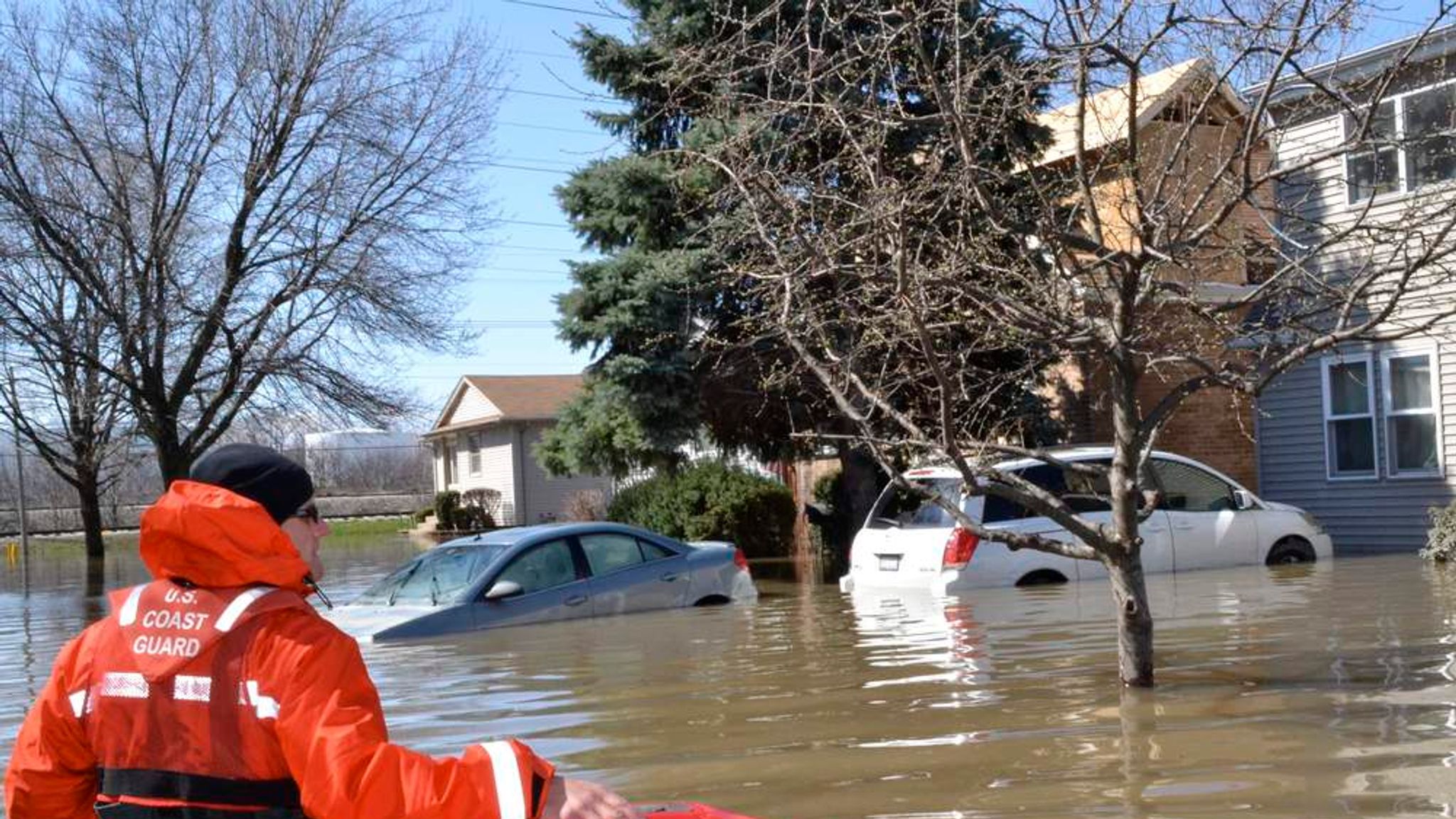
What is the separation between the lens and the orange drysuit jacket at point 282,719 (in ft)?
9.39

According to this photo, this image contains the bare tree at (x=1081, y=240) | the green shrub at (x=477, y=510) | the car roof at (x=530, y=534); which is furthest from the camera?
the green shrub at (x=477, y=510)

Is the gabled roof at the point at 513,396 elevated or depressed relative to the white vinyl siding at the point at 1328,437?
elevated

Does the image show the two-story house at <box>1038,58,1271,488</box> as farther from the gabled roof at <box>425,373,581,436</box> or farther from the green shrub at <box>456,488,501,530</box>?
the gabled roof at <box>425,373,581,436</box>

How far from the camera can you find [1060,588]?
15344mm

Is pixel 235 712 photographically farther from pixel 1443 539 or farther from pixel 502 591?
pixel 1443 539

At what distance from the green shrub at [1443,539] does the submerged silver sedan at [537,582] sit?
7.90m

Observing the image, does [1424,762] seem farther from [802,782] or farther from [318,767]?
[318,767]

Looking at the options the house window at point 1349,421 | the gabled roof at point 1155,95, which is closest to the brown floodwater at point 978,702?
the gabled roof at point 1155,95

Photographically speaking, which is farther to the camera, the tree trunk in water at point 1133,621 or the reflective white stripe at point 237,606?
the tree trunk in water at point 1133,621

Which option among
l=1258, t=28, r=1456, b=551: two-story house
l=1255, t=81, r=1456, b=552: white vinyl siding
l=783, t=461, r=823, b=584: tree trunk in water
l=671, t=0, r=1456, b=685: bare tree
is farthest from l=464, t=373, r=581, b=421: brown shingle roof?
l=671, t=0, r=1456, b=685: bare tree

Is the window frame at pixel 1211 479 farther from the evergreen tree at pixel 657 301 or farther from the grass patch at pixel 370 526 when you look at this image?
the grass patch at pixel 370 526

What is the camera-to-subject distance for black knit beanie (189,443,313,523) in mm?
3354

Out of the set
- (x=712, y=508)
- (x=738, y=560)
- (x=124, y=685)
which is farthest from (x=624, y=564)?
(x=124, y=685)

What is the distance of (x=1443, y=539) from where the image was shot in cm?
1736
